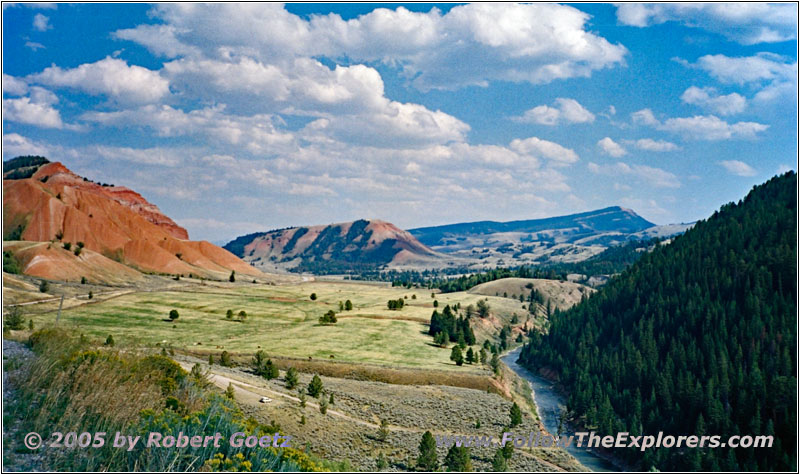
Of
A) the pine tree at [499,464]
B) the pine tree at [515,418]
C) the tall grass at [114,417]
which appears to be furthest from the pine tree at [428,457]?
the pine tree at [515,418]

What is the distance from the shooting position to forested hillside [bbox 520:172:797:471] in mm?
74750

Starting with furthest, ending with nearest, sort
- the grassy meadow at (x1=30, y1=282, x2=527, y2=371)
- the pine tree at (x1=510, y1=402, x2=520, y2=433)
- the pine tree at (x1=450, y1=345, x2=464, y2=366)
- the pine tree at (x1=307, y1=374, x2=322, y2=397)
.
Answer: the pine tree at (x1=450, y1=345, x2=464, y2=366) < the grassy meadow at (x1=30, y1=282, x2=527, y2=371) < the pine tree at (x1=510, y1=402, x2=520, y2=433) < the pine tree at (x1=307, y1=374, x2=322, y2=397)

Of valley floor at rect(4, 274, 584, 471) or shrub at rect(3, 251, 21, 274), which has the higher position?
shrub at rect(3, 251, 21, 274)

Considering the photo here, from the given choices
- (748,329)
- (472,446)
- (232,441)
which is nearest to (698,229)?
(748,329)

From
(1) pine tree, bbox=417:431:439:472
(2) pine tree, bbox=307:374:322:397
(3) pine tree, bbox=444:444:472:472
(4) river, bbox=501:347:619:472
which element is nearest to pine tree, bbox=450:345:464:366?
(4) river, bbox=501:347:619:472

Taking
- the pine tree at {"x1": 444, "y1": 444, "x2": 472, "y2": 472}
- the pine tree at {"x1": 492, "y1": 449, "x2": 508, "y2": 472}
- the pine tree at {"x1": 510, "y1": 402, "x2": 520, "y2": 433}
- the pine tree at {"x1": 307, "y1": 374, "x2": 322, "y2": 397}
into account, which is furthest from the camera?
the pine tree at {"x1": 510, "y1": 402, "x2": 520, "y2": 433}

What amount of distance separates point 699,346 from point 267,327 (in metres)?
94.9

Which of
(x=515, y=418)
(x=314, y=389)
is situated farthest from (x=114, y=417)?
(x=515, y=418)

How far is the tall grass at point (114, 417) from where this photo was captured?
19.0 m

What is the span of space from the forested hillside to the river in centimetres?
352

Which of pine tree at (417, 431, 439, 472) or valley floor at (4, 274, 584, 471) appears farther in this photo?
valley floor at (4, 274, 584, 471)

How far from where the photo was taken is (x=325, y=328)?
415ft

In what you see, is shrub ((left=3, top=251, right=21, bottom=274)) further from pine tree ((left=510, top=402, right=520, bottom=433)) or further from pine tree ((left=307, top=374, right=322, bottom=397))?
pine tree ((left=510, top=402, right=520, bottom=433))

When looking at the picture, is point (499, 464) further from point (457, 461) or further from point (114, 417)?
point (114, 417)
